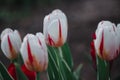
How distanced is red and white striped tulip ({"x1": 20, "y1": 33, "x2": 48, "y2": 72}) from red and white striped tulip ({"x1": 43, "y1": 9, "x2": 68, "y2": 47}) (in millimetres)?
44

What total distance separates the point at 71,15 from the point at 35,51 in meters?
2.99

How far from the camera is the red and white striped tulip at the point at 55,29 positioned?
40.8 inches

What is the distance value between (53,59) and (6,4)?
2.99 metres

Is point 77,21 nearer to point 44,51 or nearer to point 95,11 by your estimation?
point 95,11

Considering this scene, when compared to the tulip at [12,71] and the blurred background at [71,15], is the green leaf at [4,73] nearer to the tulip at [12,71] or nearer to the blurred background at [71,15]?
the tulip at [12,71]

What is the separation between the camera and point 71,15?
13.0ft

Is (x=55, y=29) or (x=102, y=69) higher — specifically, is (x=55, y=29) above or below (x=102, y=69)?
above

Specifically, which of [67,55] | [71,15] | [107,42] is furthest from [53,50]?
[71,15]

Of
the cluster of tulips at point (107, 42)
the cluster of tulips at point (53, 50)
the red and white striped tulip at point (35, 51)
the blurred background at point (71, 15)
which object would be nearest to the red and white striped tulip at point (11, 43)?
the cluster of tulips at point (53, 50)

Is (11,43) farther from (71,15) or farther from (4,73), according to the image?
(71,15)

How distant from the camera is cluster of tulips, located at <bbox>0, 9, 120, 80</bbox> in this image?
99cm

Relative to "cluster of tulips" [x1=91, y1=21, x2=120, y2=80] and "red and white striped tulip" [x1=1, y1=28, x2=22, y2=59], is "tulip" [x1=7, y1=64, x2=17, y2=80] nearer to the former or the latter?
"red and white striped tulip" [x1=1, y1=28, x2=22, y2=59]

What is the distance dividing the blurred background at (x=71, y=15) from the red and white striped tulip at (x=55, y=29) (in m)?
2.16

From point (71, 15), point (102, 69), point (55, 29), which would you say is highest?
point (55, 29)
